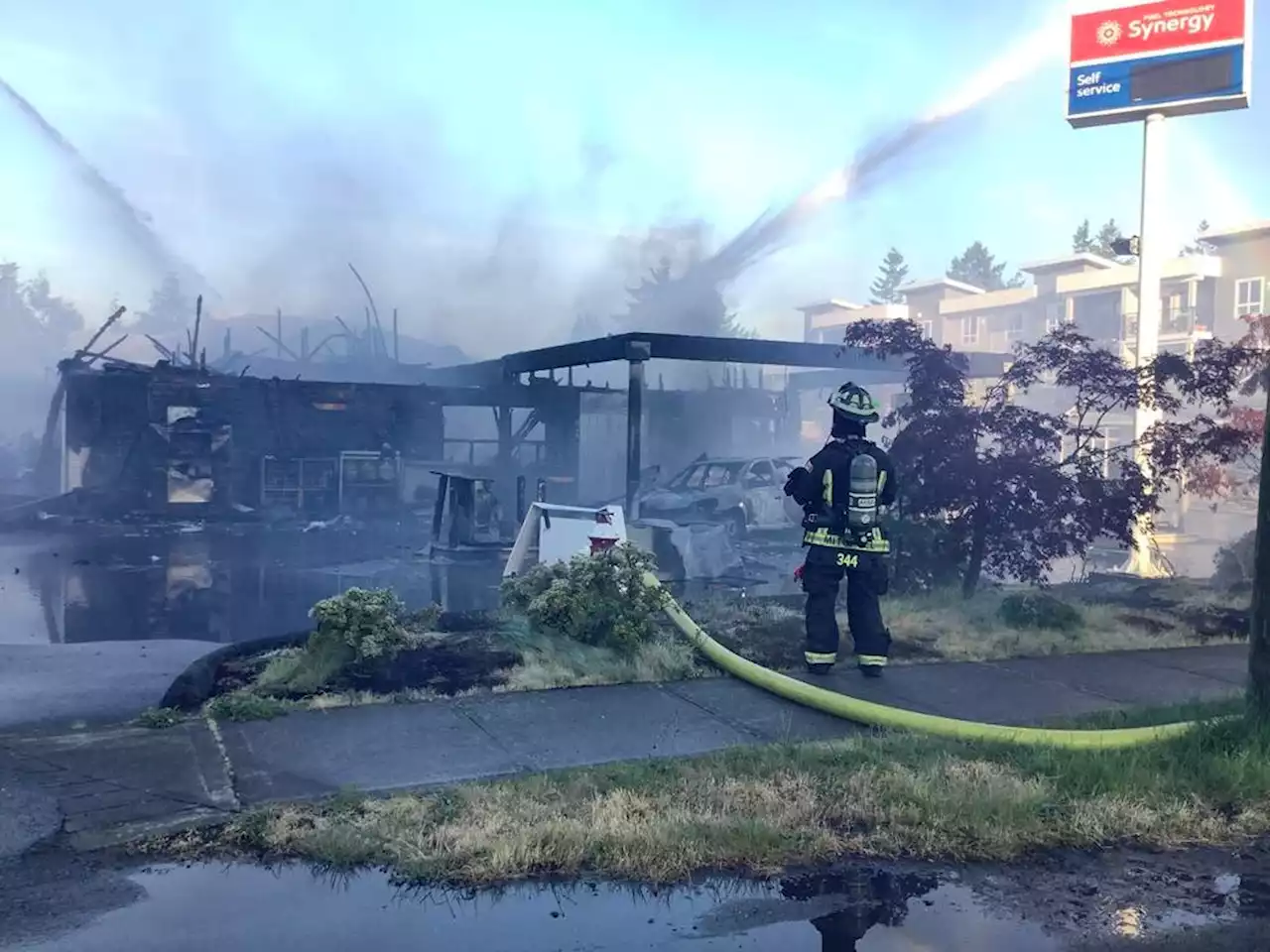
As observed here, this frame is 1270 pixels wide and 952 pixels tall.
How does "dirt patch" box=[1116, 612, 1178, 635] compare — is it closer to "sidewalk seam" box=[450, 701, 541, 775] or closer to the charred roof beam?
"sidewalk seam" box=[450, 701, 541, 775]

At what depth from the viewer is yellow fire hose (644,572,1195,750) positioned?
4.85 metres

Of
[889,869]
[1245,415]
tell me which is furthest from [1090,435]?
[889,869]

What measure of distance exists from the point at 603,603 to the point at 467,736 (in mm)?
1780

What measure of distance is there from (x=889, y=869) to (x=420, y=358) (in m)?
36.1

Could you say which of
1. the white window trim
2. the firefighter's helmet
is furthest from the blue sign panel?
the white window trim

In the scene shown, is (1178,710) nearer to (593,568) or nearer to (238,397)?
(593,568)

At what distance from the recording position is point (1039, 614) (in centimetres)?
785

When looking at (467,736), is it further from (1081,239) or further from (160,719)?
(1081,239)

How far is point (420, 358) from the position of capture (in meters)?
38.3

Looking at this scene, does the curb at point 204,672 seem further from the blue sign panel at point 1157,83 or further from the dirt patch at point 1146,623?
the blue sign panel at point 1157,83

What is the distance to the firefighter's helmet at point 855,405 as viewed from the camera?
21.9 feet

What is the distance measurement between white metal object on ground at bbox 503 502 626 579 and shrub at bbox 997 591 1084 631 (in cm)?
293

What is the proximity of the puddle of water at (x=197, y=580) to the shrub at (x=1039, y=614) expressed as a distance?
5355 mm

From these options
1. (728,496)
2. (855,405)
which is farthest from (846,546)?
(728,496)
